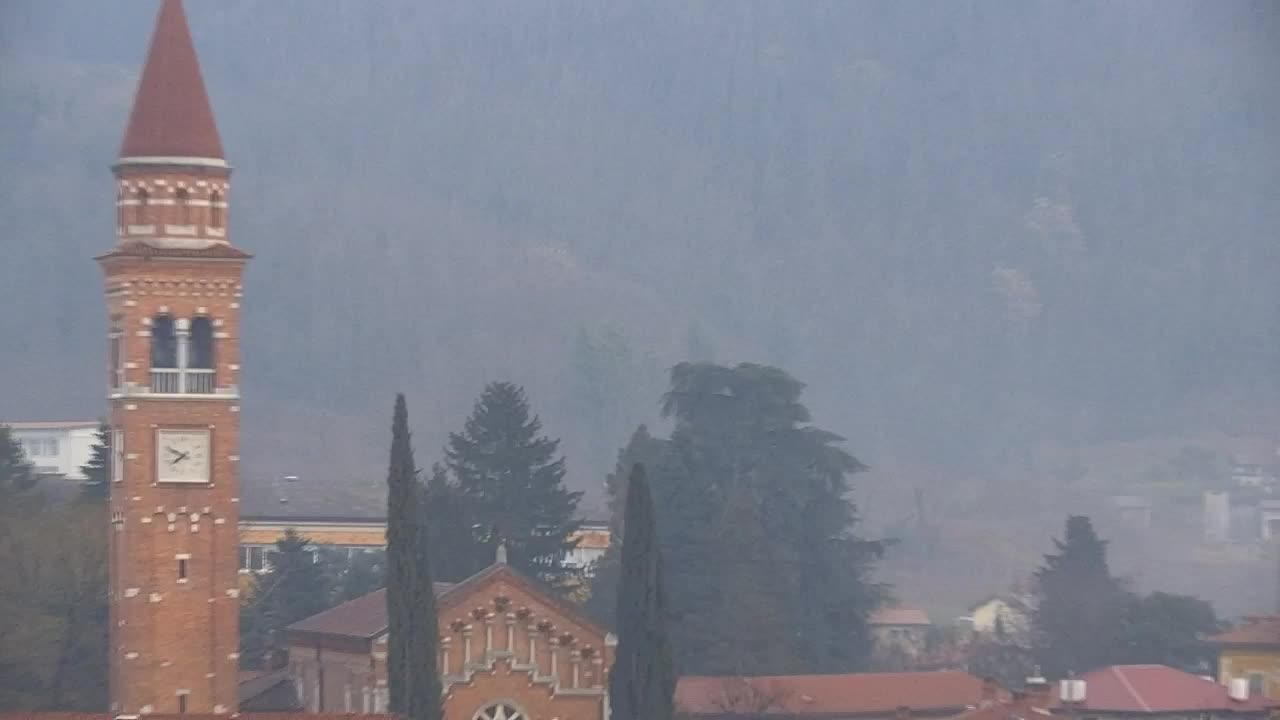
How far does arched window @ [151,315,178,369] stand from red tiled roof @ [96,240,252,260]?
2.87 ft

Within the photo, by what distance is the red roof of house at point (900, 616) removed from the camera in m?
66.2

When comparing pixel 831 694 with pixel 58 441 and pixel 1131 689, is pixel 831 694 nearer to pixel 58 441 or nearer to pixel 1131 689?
pixel 1131 689

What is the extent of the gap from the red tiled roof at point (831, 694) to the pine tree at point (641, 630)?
16.9 ft

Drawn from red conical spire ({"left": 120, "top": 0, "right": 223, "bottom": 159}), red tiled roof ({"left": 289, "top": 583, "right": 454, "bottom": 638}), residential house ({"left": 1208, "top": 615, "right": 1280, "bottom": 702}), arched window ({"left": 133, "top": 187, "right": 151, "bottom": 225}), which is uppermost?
red conical spire ({"left": 120, "top": 0, "right": 223, "bottom": 159})

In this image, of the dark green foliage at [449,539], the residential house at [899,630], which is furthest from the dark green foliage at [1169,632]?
the dark green foliage at [449,539]

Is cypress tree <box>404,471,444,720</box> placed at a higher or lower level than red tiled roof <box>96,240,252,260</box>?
lower

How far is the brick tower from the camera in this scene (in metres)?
39.0

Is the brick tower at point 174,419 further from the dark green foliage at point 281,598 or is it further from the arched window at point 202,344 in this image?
the dark green foliage at point 281,598

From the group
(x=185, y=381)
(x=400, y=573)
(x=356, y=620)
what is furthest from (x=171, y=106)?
(x=356, y=620)

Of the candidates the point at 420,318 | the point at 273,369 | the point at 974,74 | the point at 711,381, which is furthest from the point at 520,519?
the point at 974,74

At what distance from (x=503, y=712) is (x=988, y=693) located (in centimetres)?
870

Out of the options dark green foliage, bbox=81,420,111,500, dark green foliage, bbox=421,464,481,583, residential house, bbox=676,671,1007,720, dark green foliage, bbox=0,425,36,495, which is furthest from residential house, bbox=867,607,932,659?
dark green foliage, bbox=0,425,36,495

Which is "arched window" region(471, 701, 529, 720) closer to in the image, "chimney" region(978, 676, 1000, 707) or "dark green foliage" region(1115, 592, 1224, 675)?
"chimney" region(978, 676, 1000, 707)

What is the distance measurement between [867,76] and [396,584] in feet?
226
